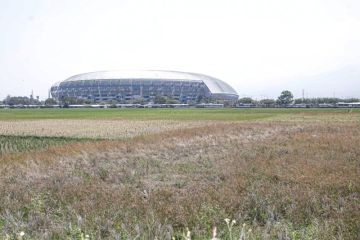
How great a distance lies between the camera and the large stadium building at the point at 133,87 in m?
173

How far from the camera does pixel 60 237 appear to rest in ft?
20.1

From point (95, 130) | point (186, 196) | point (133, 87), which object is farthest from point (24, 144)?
point (133, 87)

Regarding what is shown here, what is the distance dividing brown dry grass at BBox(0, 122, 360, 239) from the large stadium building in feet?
517

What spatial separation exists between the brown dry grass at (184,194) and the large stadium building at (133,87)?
517ft

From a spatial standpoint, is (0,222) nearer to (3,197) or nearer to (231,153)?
(3,197)

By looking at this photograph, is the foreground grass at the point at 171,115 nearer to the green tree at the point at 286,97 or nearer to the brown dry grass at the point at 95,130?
the brown dry grass at the point at 95,130

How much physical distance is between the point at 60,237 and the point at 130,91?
168652mm

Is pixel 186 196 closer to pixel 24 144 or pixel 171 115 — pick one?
pixel 24 144

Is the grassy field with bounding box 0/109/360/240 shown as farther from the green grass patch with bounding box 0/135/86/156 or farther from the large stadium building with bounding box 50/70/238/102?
the large stadium building with bounding box 50/70/238/102

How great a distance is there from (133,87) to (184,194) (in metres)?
166

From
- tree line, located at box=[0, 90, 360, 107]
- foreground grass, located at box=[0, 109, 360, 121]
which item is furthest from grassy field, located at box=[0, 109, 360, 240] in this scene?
tree line, located at box=[0, 90, 360, 107]

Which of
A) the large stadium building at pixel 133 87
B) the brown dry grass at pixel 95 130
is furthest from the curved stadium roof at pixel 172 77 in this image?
the brown dry grass at pixel 95 130

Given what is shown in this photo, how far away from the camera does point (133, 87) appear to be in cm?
17325

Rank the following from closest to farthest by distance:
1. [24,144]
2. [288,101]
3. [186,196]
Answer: [186,196]
[24,144]
[288,101]
